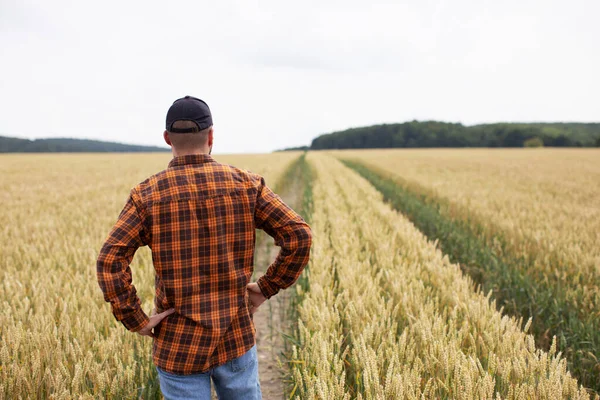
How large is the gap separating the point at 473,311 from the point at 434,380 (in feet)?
2.81

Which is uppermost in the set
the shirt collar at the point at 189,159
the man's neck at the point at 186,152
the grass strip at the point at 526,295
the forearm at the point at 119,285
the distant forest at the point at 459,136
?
the distant forest at the point at 459,136

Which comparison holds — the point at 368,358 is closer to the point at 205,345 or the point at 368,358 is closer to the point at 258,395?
the point at 258,395

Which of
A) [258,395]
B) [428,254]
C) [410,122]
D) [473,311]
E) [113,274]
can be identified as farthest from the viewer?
[410,122]

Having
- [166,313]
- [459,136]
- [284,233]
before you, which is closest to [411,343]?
[284,233]

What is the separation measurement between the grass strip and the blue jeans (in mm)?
2014

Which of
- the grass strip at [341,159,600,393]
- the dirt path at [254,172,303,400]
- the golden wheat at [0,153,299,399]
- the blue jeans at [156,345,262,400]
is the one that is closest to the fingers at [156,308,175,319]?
the blue jeans at [156,345,262,400]

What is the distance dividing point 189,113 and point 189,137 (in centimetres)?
10

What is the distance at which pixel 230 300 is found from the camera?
5.07 ft

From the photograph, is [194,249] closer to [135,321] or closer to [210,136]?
[135,321]

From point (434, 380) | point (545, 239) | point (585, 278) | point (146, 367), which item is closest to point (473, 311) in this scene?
point (434, 380)

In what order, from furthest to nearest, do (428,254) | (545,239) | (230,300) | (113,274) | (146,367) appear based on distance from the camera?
(545,239) < (428,254) < (146,367) < (230,300) < (113,274)

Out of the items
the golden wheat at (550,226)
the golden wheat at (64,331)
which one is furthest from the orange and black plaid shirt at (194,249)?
the golden wheat at (550,226)

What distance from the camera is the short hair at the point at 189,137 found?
1.45 metres

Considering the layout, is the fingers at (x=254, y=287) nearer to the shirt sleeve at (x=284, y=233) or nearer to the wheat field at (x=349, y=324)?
the shirt sleeve at (x=284, y=233)
